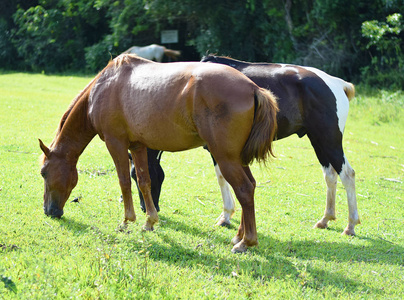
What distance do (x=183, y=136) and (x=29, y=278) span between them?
1.97 meters

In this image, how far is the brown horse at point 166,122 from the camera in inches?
182

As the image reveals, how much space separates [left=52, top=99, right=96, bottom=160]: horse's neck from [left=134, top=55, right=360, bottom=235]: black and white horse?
95 cm

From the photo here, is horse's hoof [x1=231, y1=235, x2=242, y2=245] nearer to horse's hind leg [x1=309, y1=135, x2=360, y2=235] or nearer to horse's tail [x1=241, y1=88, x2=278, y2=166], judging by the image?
horse's tail [x1=241, y1=88, x2=278, y2=166]

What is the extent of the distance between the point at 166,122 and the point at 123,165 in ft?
2.67

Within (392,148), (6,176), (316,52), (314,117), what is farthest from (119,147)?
(316,52)

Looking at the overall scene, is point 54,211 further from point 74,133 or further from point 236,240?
point 236,240

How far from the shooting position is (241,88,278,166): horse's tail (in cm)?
461

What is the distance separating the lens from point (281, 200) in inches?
A: 287

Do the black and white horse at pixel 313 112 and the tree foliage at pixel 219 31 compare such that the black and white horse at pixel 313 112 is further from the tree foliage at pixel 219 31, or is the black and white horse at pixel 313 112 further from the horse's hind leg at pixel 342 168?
the tree foliage at pixel 219 31

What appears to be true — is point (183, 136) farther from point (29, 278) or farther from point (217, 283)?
point (29, 278)

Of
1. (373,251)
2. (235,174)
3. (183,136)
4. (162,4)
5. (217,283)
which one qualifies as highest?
(162,4)

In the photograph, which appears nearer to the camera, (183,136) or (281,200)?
(183,136)

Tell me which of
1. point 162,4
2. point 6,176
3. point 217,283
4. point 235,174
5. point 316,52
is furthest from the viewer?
point 162,4

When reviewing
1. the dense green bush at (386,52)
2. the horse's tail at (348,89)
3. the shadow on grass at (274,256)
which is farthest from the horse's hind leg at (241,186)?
the dense green bush at (386,52)
